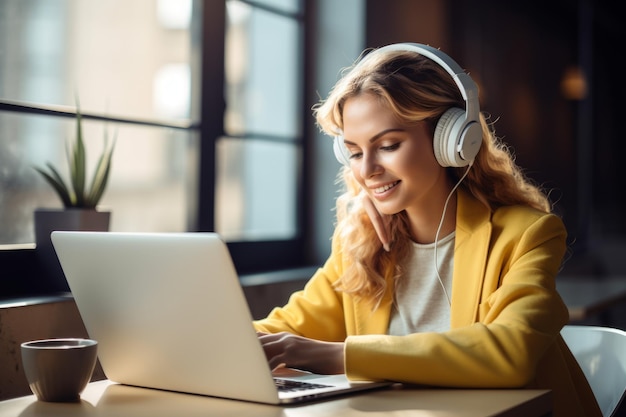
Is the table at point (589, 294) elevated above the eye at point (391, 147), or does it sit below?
below

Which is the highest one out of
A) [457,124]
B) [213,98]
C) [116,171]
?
[213,98]

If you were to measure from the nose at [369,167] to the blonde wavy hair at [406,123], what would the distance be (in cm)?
10

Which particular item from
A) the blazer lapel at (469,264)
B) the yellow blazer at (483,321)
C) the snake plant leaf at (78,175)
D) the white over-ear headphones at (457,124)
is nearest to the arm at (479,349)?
the yellow blazer at (483,321)

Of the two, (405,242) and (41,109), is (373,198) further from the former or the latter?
(41,109)

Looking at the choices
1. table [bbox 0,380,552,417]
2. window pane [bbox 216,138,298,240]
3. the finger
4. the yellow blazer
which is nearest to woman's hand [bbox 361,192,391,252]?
the finger

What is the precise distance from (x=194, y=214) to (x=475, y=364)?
1.64 meters

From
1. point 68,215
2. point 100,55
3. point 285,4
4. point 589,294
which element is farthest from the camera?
point 285,4

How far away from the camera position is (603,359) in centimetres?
179

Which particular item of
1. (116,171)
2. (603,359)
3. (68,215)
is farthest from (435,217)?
(116,171)

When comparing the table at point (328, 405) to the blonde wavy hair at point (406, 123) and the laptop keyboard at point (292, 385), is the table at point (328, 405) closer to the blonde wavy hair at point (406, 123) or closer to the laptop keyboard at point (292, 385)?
the laptop keyboard at point (292, 385)

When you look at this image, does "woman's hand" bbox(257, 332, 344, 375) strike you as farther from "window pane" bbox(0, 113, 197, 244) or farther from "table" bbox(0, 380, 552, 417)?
"window pane" bbox(0, 113, 197, 244)

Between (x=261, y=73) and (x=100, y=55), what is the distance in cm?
83

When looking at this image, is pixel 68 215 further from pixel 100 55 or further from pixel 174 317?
pixel 174 317

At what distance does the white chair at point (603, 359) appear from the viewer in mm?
1697
